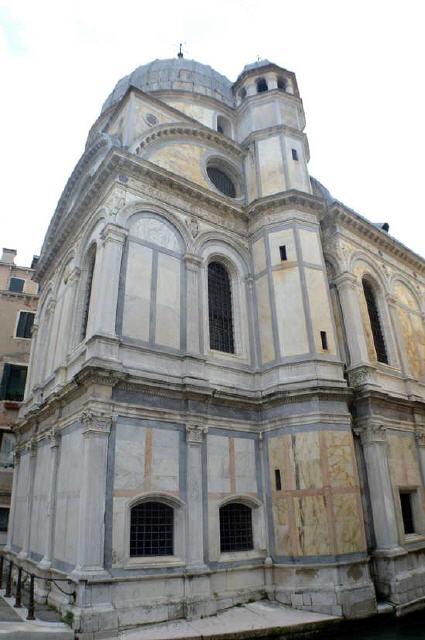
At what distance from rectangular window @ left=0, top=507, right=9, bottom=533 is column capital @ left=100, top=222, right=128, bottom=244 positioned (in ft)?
48.4

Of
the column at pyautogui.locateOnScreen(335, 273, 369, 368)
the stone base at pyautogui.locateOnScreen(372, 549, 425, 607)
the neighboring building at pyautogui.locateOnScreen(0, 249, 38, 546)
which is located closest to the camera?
the stone base at pyautogui.locateOnScreen(372, 549, 425, 607)

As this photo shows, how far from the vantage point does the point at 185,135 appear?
17.7m

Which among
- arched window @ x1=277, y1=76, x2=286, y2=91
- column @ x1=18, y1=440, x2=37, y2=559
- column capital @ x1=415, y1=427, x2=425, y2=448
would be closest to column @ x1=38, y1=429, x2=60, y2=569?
column @ x1=18, y1=440, x2=37, y2=559

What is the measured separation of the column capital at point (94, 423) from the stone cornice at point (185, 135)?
949 cm

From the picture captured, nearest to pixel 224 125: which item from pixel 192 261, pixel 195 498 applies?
pixel 192 261

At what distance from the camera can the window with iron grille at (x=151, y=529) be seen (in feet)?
35.9

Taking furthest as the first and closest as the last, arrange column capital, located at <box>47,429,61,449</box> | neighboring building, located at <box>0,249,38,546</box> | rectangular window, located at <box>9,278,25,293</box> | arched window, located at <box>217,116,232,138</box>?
rectangular window, located at <box>9,278,25,293</box> → arched window, located at <box>217,116,232,138</box> → neighboring building, located at <box>0,249,38,546</box> → column capital, located at <box>47,429,61,449</box>

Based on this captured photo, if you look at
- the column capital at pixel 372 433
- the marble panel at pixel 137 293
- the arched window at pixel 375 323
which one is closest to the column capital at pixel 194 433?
the marble panel at pixel 137 293

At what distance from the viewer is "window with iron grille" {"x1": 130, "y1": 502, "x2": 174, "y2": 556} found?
35.9 feet

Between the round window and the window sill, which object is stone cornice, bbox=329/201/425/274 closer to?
the round window

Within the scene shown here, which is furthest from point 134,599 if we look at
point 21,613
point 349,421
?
point 349,421

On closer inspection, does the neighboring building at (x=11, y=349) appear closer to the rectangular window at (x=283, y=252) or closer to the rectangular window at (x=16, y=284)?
the rectangular window at (x=16, y=284)

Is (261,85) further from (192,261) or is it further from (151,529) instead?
(151,529)

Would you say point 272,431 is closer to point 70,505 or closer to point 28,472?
point 70,505
